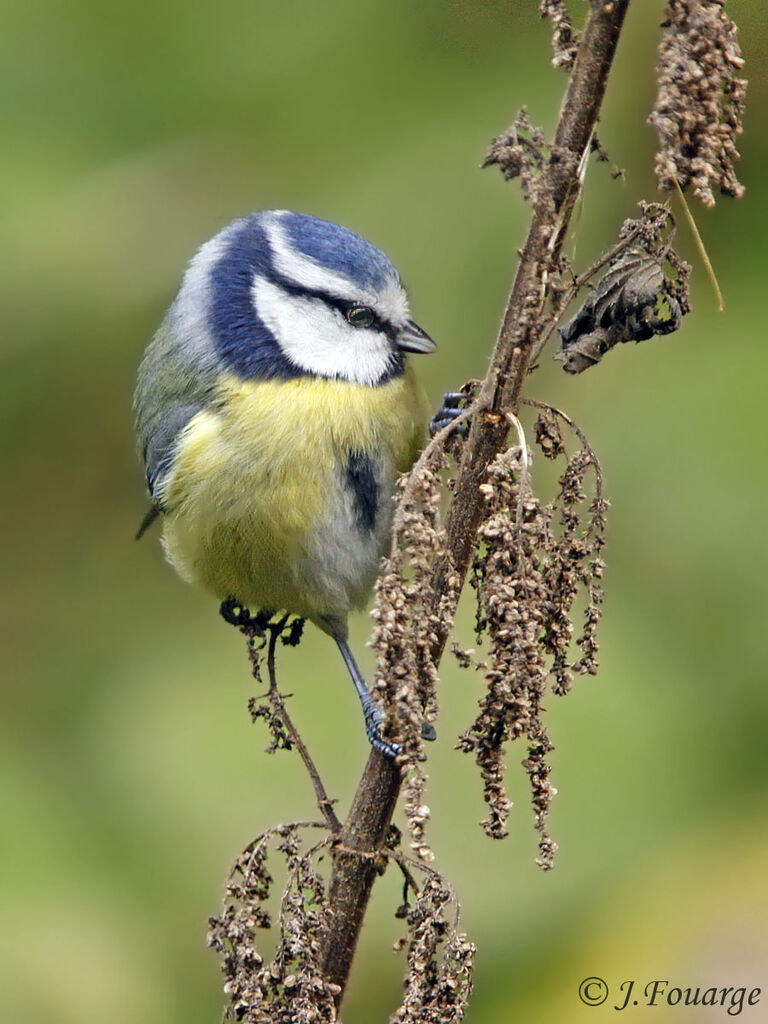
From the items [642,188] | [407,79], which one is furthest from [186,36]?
[642,188]

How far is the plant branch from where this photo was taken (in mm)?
1420

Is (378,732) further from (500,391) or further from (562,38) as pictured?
(562,38)

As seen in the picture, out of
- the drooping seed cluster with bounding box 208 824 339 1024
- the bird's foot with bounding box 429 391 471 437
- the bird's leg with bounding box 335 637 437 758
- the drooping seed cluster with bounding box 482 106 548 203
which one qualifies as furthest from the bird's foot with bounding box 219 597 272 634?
the drooping seed cluster with bounding box 482 106 548 203

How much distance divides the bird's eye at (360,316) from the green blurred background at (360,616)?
46cm

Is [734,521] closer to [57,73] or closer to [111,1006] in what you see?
[111,1006]

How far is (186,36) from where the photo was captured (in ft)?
12.5

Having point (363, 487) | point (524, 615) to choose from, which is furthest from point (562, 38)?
point (363, 487)

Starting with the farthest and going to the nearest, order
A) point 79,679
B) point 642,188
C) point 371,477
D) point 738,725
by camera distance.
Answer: point 79,679
point 642,188
point 738,725
point 371,477

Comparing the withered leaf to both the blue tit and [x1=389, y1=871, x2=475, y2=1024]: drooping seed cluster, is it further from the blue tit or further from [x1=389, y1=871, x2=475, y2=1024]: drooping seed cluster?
the blue tit

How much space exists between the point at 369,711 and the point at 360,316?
2.68 ft

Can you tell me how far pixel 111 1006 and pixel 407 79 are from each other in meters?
2.68

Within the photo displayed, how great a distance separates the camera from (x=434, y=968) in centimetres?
160

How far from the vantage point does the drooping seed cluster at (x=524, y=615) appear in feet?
4.86

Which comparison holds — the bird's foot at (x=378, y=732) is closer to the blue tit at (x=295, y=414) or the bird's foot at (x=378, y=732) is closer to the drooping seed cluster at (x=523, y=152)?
the blue tit at (x=295, y=414)
